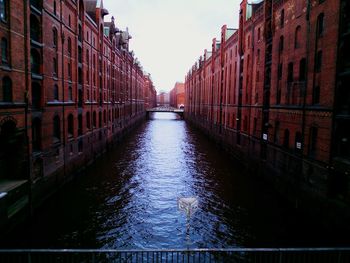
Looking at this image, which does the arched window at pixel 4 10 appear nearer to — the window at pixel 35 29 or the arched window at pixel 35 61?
the window at pixel 35 29

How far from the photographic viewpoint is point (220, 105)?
42.3 meters

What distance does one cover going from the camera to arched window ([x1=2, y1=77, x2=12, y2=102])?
41.3 feet

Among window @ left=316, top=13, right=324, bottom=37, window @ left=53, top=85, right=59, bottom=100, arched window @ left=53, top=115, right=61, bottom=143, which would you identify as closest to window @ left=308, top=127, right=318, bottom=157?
window @ left=316, top=13, right=324, bottom=37

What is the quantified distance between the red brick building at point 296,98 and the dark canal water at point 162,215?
2037 millimetres

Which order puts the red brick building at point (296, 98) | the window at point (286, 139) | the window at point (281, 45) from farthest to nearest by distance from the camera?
the window at point (281, 45)
the window at point (286, 139)
the red brick building at point (296, 98)

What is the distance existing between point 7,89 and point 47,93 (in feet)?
15.8

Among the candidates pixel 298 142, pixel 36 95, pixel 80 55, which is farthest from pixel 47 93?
pixel 298 142

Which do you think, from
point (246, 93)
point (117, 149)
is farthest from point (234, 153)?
point (117, 149)

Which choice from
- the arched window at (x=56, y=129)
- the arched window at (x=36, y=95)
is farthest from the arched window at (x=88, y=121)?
the arched window at (x=36, y=95)

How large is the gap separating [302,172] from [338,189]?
3.01 metres

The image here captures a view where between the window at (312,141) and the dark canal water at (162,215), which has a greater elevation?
the window at (312,141)

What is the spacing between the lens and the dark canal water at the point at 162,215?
491 inches

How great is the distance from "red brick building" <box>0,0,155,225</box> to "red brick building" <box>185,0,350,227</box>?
1516 cm

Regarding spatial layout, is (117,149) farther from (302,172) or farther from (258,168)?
(302,172)
